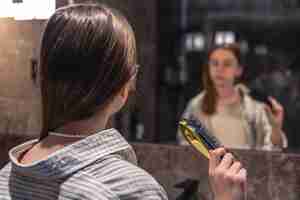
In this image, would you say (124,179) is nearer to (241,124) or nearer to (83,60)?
(83,60)

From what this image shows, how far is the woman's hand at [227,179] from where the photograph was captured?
711mm

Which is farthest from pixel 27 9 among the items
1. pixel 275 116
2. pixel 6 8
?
pixel 275 116

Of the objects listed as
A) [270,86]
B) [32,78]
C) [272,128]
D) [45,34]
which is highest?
[45,34]

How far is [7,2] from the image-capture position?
978mm

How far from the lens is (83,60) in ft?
2.18

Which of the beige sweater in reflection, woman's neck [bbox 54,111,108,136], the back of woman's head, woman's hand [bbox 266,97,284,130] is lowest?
the beige sweater in reflection

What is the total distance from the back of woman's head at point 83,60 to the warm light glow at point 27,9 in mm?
266

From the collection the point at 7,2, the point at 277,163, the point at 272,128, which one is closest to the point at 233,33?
the point at 272,128

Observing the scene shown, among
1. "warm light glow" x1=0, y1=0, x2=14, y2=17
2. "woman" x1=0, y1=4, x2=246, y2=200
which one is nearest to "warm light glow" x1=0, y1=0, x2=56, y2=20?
"warm light glow" x1=0, y1=0, x2=14, y2=17

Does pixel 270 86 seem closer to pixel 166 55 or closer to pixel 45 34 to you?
pixel 166 55

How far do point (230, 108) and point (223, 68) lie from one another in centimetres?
18

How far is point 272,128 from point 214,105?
0.57 meters

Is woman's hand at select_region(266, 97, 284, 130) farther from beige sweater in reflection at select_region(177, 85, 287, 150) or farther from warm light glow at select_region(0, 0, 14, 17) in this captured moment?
warm light glow at select_region(0, 0, 14, 17)

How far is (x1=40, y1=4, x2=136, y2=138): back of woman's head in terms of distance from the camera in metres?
0.66
